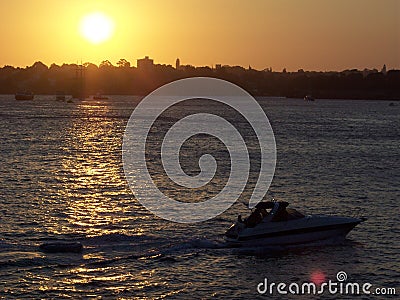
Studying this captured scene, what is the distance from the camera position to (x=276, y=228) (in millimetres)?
29828

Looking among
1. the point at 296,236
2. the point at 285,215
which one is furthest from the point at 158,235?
the point at 296,236

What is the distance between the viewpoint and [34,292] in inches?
931

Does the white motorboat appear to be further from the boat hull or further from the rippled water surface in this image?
the rippled water surface

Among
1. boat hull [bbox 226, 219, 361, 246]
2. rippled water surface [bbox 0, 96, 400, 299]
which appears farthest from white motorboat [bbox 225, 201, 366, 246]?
rippled water surface [bbox 0, 96, 400, 299]

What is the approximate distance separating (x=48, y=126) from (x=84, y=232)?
88.4m

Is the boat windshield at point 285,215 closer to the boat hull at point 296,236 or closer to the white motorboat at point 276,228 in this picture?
the white motorboat at point 276,228

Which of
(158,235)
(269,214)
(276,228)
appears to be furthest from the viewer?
(158,235)

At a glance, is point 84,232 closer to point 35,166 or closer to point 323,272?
point 323,272

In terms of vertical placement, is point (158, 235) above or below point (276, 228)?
below

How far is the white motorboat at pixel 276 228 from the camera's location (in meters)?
29.6

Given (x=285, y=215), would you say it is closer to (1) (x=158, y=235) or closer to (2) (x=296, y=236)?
(2) (x=296, y=236)

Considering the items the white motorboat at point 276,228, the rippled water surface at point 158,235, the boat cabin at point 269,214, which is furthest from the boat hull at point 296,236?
the boat cabin at point 269,214

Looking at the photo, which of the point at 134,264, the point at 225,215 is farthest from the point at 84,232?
the point at 225,215

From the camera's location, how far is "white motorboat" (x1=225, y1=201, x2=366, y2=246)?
2956cm
